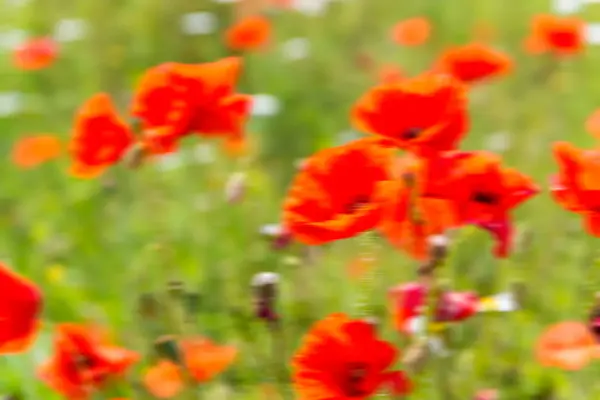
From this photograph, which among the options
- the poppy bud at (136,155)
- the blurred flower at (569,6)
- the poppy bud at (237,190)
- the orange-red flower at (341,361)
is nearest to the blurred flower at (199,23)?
the blurred flower at (569,6)

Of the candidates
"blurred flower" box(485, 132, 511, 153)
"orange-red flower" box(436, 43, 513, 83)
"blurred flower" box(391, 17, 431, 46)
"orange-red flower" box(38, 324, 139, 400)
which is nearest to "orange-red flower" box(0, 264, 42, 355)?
"orange-red flower" box(38, 324, 139, 400)

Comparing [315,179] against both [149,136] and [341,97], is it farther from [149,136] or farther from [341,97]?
[341,97]

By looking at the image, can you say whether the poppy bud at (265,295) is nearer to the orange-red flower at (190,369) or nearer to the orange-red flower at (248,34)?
the orange-red flower at (190,369)

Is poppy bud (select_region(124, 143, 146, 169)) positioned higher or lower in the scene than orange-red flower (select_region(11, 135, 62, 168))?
lower

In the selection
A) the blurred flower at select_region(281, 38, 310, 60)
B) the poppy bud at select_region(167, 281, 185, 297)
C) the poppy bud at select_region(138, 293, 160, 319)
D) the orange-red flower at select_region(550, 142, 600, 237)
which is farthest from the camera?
the blurred flower at select_region(281, 38, 310, 60)

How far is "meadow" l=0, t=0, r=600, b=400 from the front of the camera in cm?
65

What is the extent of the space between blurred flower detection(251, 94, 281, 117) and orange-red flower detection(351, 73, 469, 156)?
714 millimetres

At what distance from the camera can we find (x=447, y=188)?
500mm

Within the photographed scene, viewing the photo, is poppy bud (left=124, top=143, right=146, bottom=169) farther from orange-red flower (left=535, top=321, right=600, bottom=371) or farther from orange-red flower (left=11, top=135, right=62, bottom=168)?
orange-red flower (left=11, top=135, right=62, bottom=168)

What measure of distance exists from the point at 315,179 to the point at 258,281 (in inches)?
→ 2.8

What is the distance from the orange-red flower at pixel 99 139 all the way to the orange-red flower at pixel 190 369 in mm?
143

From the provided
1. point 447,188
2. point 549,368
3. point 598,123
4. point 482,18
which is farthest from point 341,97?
point 447,188

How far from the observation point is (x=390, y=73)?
47.0 inches

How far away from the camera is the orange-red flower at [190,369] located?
0.61m
